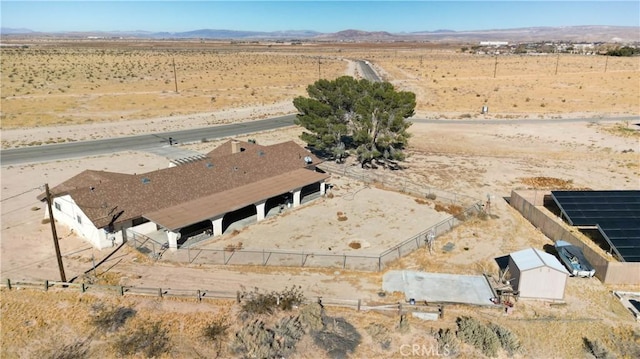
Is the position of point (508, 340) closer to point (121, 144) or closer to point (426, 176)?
point (426, 176)

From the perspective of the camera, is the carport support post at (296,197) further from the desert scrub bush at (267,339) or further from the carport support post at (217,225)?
the desert scrub bush at (267,339)

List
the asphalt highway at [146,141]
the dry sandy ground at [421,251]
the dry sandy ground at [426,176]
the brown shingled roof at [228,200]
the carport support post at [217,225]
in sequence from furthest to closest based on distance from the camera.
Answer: the asphalt highway at [146,141] → the carport support post at [217,225] → the dry sandy ground at [426,176] → the brown shingled roof at [228,200] → the dry sandy ground at [421,251]

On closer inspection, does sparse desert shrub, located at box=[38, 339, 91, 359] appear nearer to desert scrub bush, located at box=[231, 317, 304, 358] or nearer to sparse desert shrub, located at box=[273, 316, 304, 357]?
desert scrub bush, located at box=[231, 317, 304, 358]

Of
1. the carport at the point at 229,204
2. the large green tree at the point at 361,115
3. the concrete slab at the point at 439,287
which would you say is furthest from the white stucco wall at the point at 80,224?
the large green tree at the point at 361,115

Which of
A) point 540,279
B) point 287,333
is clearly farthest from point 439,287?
point 287,333

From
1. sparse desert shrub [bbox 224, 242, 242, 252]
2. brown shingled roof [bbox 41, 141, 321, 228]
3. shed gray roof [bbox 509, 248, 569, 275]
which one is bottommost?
sparse desert shrub [bbox 224, 242, 242, 252]

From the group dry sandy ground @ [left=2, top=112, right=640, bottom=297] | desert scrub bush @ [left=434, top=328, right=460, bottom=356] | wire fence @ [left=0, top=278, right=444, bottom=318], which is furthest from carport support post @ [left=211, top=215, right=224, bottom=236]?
desert scrub bush @ [left=434, top=328, right=460, bottom=356]
